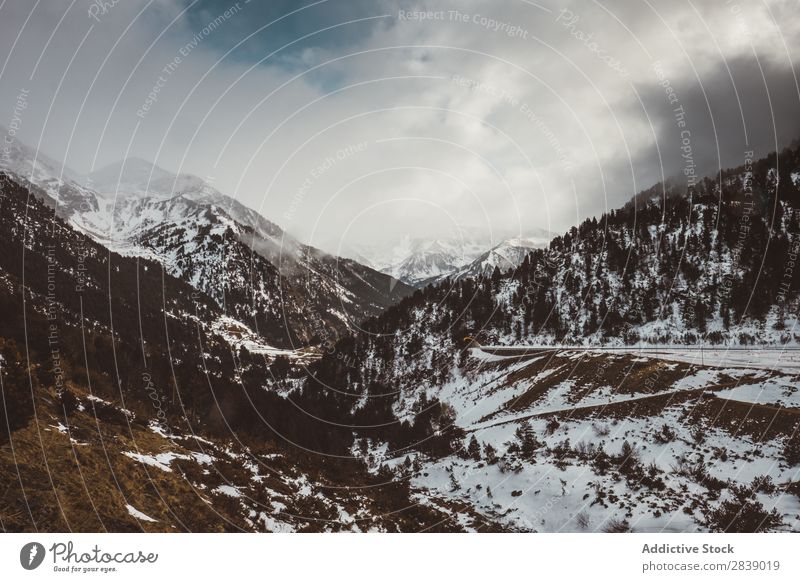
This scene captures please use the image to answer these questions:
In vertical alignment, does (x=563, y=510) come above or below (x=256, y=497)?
below

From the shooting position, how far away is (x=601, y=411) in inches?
1002

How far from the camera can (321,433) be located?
34125 mm

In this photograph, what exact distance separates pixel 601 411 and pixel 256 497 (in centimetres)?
2043

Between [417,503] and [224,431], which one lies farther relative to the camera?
[224,431]

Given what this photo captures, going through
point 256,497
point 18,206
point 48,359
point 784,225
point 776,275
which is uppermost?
point 18,206

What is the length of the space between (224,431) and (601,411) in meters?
21.5

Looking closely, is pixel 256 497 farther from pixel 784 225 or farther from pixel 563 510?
pixel 784 225

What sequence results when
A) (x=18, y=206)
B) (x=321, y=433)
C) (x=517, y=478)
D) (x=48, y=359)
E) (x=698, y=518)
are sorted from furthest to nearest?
(x=18, y=206)
(x=321, y=433)
(x=517, y=478)
(x=48, y=359)
(x=698, y=518)

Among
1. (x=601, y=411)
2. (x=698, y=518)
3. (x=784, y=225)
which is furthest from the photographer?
(x=784, y=225)

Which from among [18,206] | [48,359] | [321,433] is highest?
[18,206]

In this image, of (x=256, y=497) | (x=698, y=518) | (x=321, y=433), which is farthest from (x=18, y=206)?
(x=698, y=518)

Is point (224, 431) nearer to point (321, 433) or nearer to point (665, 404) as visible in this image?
point (321, 433)

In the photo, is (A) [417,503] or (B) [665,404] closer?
(A) [417,503]

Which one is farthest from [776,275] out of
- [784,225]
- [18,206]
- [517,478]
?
[18,206]
